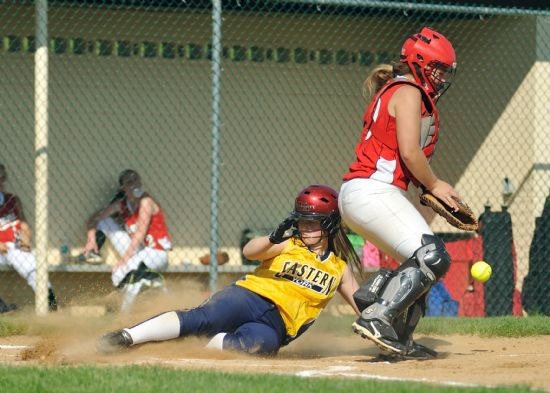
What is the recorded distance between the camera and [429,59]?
21.9 ft

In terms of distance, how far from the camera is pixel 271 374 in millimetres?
5660

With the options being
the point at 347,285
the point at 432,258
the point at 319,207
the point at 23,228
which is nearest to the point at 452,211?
the point at 432,258

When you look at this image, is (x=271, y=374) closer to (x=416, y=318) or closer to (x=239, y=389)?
(x=239, y=389)

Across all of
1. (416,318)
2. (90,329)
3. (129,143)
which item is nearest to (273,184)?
(129,143)

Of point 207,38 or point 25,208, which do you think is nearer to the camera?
point 25,208

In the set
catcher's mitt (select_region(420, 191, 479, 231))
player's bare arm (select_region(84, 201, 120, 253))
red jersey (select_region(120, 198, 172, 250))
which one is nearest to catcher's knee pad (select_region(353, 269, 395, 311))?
catcher's mitt (select_region(420, 191, 479, 231))

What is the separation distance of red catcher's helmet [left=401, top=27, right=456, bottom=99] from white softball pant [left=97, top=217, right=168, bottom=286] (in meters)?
5.55

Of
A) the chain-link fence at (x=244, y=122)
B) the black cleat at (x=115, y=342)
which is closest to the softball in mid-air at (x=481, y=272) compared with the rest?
the black cleat at (x=115, y=342)

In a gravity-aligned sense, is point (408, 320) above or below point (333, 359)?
above

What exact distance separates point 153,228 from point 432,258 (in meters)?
6.20

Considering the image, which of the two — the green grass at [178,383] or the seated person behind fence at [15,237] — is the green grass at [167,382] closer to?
the green grass at [178,383]

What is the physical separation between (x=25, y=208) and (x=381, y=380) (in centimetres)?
743

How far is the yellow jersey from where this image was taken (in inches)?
273

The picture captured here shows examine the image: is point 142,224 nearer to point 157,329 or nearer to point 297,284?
point 297,284
